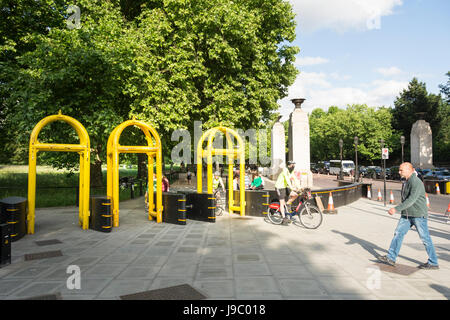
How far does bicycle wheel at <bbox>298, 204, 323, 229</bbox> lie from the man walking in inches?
137

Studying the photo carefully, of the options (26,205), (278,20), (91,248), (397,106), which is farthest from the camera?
(397,106)

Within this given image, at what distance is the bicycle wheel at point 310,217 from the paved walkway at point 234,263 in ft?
0.87

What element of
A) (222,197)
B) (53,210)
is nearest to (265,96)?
(222,197)

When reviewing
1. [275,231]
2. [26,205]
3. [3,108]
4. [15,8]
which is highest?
[15,8]

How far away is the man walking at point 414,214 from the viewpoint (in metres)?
5.38

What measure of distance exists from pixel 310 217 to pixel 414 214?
3938 mm

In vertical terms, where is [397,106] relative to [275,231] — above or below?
above

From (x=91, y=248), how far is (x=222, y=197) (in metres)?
6.85

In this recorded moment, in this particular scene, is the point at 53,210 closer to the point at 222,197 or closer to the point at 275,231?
the point at 222,197

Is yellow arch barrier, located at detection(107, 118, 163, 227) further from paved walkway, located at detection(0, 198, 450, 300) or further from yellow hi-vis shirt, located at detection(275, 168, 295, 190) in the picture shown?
yellow hi-vis shirt, located at detection(275, 168, 295, 190)

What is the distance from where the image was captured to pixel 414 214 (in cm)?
542

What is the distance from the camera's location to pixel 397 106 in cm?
5084

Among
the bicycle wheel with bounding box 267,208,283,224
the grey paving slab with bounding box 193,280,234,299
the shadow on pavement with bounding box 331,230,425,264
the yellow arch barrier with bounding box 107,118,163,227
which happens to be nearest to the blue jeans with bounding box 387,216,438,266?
the shadow on pavement with bounding box 331,230,425,264

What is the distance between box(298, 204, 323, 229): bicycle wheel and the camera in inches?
358
